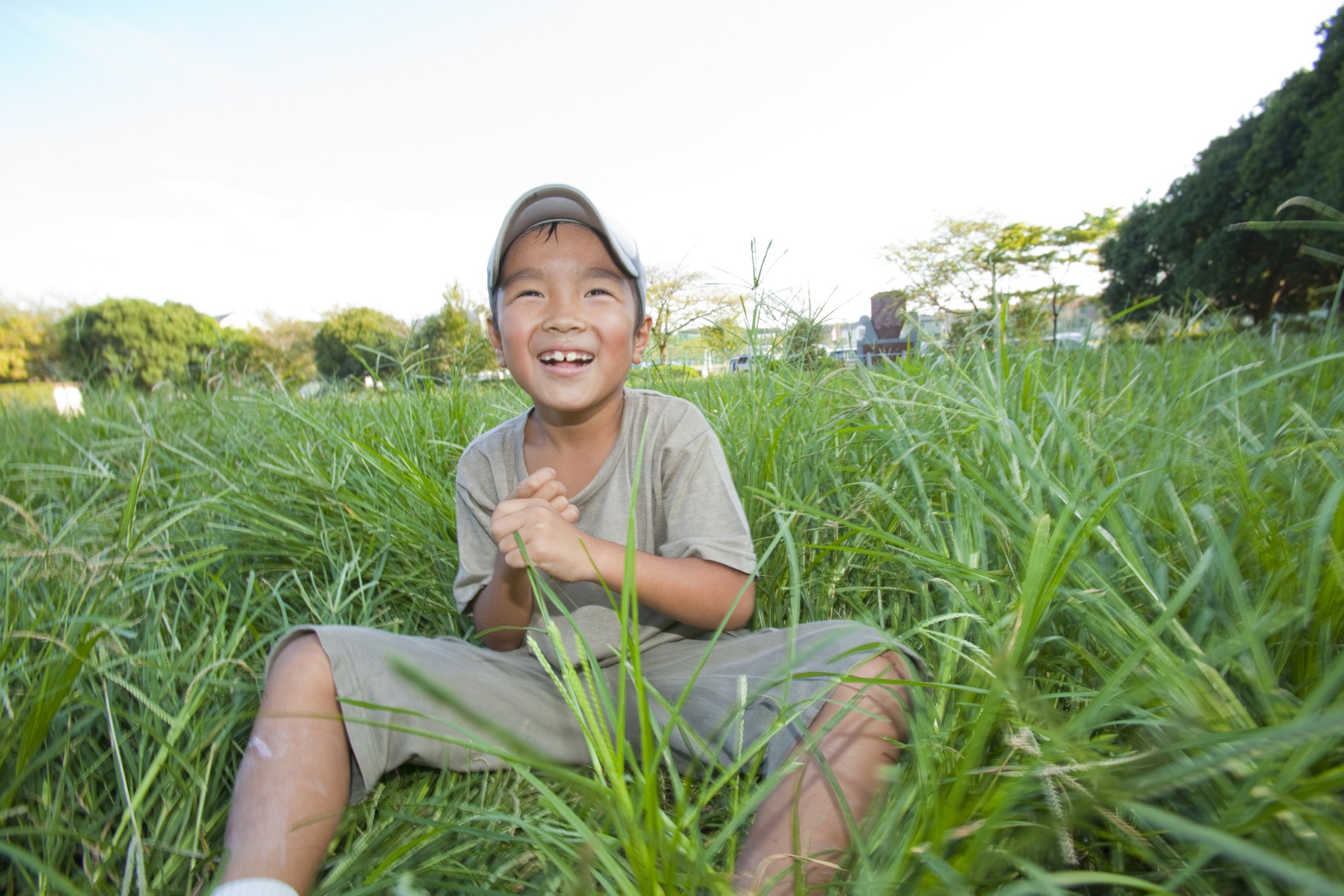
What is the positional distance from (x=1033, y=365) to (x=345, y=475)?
72.7 inches

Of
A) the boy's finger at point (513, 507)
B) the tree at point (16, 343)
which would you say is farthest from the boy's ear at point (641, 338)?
the tree at point (16, 343)

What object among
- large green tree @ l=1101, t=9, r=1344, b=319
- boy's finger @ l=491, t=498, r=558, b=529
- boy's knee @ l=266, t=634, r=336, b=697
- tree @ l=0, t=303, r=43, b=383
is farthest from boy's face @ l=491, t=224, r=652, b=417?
large green tree @ l=1101, t=9, r=1344, b=319

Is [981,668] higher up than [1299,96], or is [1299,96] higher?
[1299,96]

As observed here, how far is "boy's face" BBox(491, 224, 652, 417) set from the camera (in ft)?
4.38

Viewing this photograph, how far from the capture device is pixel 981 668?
2.65 ft

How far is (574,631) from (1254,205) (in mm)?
18841

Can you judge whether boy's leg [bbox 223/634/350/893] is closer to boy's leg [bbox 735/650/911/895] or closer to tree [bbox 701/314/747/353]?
boy's leg [bbox 735/650/911/895]

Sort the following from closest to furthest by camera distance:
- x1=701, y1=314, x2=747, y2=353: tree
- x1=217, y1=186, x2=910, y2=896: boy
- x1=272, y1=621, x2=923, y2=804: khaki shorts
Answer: x1=217, y1=186, x2=910, y2=896: boy
x1=272, y1=621, x2=923, y2=804: khaki shorts
x1=701, y1=314, x2=747, y2=353: tree

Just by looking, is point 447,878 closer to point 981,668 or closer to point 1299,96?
point 981,668

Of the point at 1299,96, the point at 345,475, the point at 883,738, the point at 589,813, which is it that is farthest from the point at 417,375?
the point at 1299,96

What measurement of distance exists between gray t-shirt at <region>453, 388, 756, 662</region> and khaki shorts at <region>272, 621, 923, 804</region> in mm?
83

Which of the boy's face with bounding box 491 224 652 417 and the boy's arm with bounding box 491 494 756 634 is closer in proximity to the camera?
the boy's arm with bounding box 491 494 756 634

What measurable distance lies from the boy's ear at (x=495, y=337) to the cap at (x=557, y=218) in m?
0.12

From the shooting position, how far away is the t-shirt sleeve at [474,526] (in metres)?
1.39
